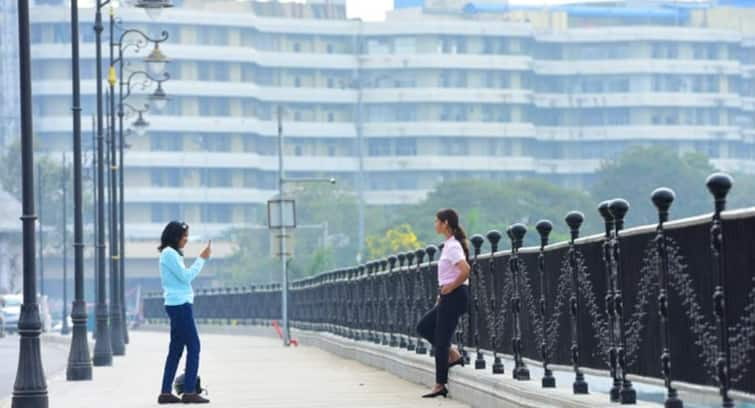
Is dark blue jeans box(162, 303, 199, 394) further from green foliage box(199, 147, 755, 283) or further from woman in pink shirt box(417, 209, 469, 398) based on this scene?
green foliage box(199, 147, 755, 283)

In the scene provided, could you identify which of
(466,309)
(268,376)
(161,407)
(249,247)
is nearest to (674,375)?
(466,309)

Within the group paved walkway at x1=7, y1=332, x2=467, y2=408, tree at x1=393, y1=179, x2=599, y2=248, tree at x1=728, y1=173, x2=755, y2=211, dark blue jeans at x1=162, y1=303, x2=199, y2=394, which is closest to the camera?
dark blue jeans at x1=162, y1=303, x2=199, y2=394

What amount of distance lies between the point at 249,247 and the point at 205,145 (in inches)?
1155

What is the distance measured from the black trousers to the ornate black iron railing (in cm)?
23

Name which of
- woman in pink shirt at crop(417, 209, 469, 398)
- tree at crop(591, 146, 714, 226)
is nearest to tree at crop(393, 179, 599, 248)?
tree at crop(591, 146, 714, 226)

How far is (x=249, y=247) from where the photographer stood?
168 m

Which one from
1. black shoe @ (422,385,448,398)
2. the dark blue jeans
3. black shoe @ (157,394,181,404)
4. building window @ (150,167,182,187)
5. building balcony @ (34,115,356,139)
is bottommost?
black shoe @ (157,394,181,404)

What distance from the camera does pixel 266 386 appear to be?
960 inches

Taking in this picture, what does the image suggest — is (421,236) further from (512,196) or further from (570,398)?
(570,398)

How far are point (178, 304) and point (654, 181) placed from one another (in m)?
152

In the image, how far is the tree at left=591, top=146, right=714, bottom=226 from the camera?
167000 mm

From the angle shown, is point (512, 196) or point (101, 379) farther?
point (512, 196)

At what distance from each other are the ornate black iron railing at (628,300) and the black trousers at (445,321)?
228 millimetres

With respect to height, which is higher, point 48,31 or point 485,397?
point 48,31
